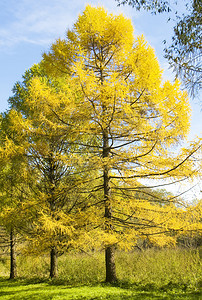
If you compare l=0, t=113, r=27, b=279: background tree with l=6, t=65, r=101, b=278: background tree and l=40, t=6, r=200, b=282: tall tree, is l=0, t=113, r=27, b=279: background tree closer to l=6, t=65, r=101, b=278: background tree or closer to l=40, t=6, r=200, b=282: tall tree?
l=6, t=65, r=101, b=278: background tree

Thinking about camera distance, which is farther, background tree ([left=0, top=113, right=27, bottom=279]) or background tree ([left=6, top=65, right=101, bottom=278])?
background tree ([left=0, top=113, right=27, bottom=279])

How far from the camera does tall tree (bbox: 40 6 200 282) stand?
6.75 m

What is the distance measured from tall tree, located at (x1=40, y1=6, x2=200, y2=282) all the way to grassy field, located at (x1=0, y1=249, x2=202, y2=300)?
3.39ft

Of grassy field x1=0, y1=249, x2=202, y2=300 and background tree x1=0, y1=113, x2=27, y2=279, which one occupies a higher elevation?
background tree x1=0, y1=113, x2=27, y2=279

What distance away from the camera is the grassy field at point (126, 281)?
6.15m

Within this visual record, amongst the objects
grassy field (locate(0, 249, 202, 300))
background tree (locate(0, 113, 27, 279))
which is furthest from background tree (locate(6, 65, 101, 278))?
grassy field (locate(0, 249, 202, 300))

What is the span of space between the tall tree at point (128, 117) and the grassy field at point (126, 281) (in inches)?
40.7

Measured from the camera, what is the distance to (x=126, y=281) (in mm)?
7566

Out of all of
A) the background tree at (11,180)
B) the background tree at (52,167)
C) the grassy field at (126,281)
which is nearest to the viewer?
the grassy field at (126,281)

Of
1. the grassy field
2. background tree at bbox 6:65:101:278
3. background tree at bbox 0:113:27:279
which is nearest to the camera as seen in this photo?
the grassy field

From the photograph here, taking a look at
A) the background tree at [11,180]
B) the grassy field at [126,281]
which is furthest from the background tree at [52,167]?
the grassy field at [126,281]

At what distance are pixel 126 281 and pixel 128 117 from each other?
4915 millimetres

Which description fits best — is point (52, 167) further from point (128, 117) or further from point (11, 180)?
point (128, 117)

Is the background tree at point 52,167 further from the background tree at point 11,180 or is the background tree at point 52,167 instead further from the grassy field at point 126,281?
the grassy field at point 126,281
